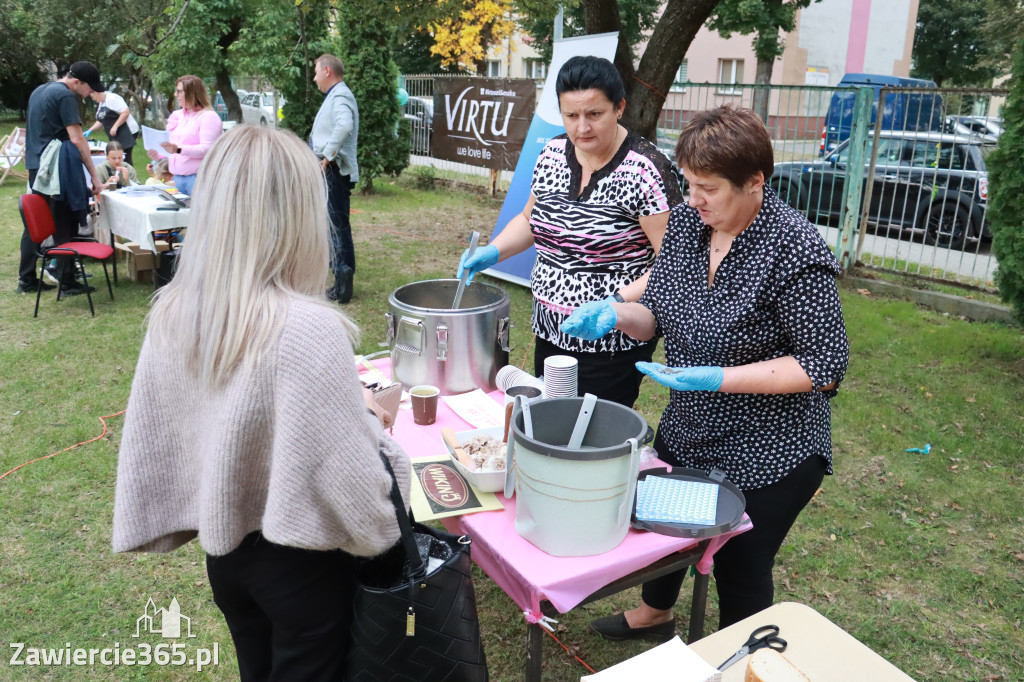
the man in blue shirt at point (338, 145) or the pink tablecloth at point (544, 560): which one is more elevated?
the man in blue shirt at point (338, 145)

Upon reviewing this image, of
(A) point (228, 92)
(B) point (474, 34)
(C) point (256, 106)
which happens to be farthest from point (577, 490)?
(C) point (256, 106)

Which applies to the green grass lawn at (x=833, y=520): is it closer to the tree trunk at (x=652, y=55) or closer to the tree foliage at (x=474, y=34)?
the tree trunk at (x=652, y=55)

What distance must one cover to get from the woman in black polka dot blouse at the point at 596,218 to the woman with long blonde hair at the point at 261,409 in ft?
3.79

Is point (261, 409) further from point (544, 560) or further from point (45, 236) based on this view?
point (45, 236)

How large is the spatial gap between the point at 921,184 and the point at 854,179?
0.58 m

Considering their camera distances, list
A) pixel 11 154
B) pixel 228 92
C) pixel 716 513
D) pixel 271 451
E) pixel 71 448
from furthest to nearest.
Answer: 1. pixel 228 92
2. pixel 11 154
3. pixel 71 448
4. pixel 716 513
5. pixel 271 451

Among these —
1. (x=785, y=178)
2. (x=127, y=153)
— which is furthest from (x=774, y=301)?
(x=127, y=153)

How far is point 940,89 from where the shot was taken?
643cm

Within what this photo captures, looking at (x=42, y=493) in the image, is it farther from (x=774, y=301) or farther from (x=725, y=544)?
A: (x=774, y=301)

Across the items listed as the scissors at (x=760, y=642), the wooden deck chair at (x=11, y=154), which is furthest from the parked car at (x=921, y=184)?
the wooden deck chair at (x=11, y=154)

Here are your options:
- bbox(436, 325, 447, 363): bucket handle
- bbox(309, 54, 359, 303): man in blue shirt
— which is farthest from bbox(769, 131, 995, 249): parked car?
bbox(436, 325, 447, 363): bucket handle

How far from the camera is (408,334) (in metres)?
2.44

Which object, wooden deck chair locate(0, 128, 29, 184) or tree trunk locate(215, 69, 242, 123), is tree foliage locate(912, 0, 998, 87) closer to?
tree trunk locate(215, 69, 242, 123)

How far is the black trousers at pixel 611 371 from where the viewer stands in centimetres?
254
